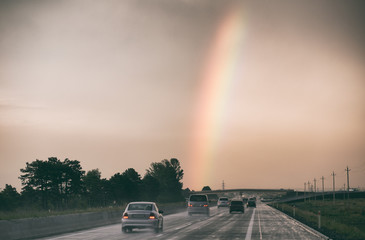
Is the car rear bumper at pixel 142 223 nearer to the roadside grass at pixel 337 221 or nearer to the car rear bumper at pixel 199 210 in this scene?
the roadside grass at pixel 337 221

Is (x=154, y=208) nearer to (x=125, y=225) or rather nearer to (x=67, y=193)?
(x=125, y=225)

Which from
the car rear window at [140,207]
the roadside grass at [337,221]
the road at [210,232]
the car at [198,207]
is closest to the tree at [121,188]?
the roadside grass at [337,221]

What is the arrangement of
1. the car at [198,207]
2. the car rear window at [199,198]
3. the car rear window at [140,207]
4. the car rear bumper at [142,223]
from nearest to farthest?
the car rear bumper at [142,223]
the car rear window at [140,207]
the car at [198,207]
the car rear window at [199,198]

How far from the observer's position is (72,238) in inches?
859

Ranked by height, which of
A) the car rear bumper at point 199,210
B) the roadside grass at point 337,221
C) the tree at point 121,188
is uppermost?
the tree at point 121,188

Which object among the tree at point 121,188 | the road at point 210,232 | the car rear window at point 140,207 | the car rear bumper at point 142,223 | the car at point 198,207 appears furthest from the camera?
the tree at point 121,188

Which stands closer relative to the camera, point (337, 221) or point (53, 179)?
point (337, 221)

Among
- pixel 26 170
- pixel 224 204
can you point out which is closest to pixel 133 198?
pixel 26 170

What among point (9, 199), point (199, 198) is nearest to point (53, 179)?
point (9, 199)

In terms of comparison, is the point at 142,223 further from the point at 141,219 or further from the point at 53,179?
the point at 53,179

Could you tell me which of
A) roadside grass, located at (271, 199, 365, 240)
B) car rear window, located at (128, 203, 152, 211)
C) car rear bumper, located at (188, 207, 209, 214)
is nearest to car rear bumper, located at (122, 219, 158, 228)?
car rear window, located at (128, 203, 152, 211)

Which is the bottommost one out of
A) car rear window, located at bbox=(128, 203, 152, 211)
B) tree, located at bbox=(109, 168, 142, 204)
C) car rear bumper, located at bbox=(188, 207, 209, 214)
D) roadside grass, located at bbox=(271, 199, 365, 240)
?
roadside grass, located at bbox=(271, 199, 365, 240)

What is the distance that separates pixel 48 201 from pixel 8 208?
756 inches

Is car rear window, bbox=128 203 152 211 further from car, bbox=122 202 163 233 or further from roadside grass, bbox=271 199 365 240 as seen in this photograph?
roadside grass, bbox=271 199 365 240
